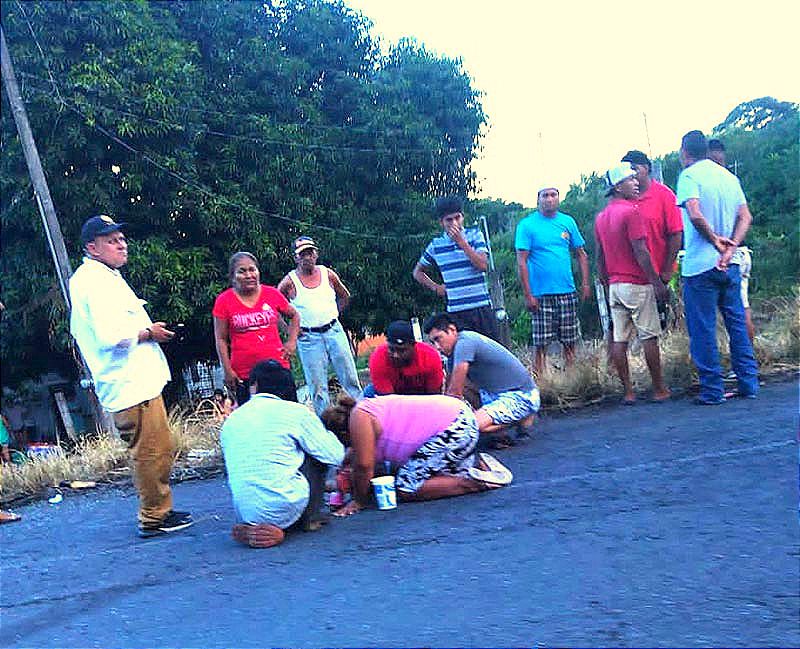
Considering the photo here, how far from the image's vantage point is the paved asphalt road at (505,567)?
2.68 m

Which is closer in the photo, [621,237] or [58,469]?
[621,237]

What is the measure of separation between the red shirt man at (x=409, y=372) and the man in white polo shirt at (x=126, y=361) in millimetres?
1566

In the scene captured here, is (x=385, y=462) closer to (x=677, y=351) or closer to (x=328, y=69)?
(x=677, y=351)

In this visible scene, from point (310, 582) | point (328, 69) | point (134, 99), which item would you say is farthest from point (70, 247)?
point (310, 582)

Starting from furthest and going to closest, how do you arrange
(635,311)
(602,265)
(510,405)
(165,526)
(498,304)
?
1. (498,304)
2. (602,265)
3. (635,311)
4. (510,405)
5. (165,526)

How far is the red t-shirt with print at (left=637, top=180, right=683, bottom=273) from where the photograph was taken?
6.46 meters

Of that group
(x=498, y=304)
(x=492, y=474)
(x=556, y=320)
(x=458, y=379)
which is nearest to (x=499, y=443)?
(x=458, y=379)

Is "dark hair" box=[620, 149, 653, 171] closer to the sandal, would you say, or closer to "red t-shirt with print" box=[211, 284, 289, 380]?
the sandal

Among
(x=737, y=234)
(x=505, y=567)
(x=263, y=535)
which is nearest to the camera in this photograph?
(x=505, y=567)

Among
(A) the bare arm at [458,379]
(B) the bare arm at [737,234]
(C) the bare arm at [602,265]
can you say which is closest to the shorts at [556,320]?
(C) the bare arm at [602,265]

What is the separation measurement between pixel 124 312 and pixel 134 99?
9.37 meters

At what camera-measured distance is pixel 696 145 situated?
19.8 ft

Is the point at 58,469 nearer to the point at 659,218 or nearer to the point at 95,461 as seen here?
the point at 95,461

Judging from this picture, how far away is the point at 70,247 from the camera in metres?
13.4
